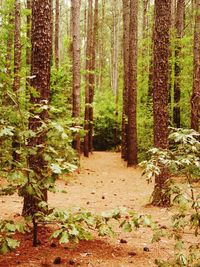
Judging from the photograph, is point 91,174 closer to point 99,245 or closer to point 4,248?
point 99,245

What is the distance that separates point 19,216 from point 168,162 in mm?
3207

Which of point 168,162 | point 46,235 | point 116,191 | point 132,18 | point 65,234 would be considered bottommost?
point 116,191

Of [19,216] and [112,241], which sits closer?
[112,241]

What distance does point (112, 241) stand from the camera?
16.8ft

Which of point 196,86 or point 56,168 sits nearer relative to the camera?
point 56,168

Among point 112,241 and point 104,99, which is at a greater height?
point 104,99

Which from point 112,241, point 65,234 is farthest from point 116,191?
point 65,234

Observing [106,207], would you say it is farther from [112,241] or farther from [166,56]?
[166,56]

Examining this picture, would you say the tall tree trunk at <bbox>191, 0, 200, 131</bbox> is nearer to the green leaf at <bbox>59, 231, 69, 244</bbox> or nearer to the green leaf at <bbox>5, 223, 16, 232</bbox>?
the green leaf at <bbox>59, 231, 69, 244</bbox>

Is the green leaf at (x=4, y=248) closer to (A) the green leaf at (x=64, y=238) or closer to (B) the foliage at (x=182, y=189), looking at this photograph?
(A) the green leaf at (x=64, y=238)

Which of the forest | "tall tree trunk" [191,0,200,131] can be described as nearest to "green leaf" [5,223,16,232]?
the forest

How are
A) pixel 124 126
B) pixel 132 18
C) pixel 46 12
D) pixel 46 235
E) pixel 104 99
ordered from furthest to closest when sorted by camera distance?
1. pixel 104 99
2. pixel 124 126
3. pixel 132 18
4. pixel 46 12
5. pixel 46 235

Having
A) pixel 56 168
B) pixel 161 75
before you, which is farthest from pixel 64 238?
pixel 161 75

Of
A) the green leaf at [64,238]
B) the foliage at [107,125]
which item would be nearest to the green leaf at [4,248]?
the green leaf at [64,238]
